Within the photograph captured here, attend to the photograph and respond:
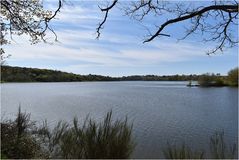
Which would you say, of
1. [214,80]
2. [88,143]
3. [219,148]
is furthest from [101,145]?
[214,80]

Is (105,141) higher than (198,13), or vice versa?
(198,13)

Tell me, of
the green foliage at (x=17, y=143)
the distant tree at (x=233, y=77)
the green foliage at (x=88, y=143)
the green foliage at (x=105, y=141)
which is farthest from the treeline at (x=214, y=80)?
the green foliage at (x=105, y=141)

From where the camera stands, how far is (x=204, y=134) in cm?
1759

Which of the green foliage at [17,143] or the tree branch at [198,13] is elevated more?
the tree branch at [198,13]

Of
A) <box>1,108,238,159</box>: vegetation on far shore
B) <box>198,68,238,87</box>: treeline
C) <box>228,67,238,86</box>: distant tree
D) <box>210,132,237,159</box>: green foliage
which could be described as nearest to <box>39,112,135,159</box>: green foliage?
<box>1,108,238,159</box>: vegetation on far shore

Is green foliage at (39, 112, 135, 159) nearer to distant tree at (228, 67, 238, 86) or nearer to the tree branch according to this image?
the tree branch

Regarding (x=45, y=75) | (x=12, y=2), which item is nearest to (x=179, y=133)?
(x=12, y=2)

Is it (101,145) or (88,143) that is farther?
(88,143)

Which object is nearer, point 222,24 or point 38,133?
point 222,24

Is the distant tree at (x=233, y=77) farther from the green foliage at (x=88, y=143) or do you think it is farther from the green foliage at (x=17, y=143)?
the green foliage at (x=88, y=143)

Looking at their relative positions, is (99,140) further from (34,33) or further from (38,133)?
(38,133)

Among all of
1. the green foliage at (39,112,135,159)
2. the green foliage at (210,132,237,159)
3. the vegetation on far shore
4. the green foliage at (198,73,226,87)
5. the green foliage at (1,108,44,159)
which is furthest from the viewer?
the green foliage at (198,73,226,87)

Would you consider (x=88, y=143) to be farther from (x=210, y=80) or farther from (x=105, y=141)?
(x=210, y=80)

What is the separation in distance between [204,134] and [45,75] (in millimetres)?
93936
